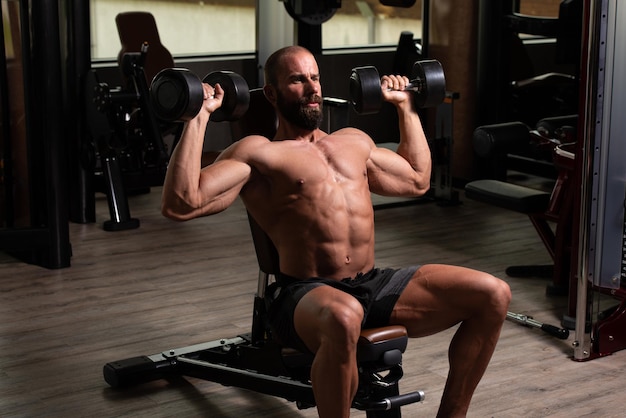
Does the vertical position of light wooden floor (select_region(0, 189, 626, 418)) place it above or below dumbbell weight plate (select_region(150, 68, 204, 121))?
below

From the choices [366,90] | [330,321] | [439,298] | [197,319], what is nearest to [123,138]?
[197,319]

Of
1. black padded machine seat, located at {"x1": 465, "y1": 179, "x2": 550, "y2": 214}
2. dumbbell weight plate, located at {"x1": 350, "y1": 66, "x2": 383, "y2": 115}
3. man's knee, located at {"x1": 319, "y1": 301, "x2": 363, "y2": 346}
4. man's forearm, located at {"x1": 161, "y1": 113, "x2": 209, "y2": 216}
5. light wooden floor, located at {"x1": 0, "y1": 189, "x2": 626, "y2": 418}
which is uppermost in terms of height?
dumbbell weight plate, located at {"x1": 350, "y1": 66, "x2": 383, "y2": 115}

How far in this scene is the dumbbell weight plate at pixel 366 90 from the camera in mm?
2711

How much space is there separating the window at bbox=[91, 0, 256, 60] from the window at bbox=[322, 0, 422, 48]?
727 mm

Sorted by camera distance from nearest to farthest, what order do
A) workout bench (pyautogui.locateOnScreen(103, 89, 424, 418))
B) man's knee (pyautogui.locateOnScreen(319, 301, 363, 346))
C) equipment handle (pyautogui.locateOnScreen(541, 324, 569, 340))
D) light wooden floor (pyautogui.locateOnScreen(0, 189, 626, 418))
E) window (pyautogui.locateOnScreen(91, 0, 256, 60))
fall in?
man's knee (pyautogui.locateOnScreen(319, 301, 363, 346)), workout bench (pyautogui.locateOnScreen(103, 89, 424, 418)), light wooden floor (pyautogui.locateOnScreen(0, 189, 626, 418)), equipment handle (pyautogui.locateOnScreen(541, 324, 569, 340)), window (pyautogui.locateOnScreen(91, 0, 256, 60))

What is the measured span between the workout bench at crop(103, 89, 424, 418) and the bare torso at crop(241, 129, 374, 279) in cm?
19

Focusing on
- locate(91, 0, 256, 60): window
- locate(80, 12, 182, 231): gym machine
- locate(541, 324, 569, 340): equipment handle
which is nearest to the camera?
locate(541, 324, 569, 340): equipment handle

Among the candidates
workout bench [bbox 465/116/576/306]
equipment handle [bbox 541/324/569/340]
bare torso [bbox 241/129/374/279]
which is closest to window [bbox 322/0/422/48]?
workout bench [bbox 465/116/576/306]

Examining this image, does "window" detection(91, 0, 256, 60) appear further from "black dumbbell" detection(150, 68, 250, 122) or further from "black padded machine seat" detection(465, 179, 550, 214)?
"black dumbbell" detection(150, 68, 250, 122)

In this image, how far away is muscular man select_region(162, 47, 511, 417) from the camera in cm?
251

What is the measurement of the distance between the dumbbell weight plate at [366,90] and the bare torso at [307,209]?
0.18 metres

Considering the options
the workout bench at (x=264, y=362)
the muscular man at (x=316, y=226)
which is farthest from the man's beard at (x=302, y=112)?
the workout bench at (x=264, y=362)

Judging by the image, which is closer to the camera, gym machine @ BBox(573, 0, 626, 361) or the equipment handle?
gym machine @ BBox(573, 0, 626, 361)

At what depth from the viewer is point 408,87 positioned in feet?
9.30
